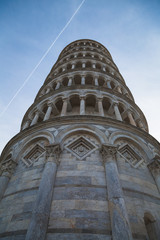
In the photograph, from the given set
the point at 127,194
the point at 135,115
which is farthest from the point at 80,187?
the point at 135,115

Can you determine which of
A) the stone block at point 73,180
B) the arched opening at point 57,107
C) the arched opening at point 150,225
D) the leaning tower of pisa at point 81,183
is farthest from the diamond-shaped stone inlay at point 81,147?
the arched opening at point 57,107

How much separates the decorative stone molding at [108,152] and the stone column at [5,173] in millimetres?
4670

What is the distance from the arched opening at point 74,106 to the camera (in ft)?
41.1

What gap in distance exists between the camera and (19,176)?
7.43m

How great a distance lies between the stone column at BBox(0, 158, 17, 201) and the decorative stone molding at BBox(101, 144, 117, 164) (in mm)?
4670

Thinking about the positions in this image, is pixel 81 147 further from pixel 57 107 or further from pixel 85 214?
pixel 57 107

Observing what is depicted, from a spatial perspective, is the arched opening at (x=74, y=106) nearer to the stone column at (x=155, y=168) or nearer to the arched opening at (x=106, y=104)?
the arched opening at (x=106, y=104)

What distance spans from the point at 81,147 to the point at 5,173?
157 inches

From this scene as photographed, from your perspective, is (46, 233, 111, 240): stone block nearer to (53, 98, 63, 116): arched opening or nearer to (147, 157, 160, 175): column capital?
(147, 157, 160, 175): column capital

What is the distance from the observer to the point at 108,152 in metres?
7.24

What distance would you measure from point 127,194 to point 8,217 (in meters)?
4.52

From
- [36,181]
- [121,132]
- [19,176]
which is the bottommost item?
[36,181]

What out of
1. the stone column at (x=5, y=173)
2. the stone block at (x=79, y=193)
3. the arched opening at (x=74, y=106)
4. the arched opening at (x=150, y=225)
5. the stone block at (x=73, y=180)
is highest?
the arched opening at (x=74, y=106)

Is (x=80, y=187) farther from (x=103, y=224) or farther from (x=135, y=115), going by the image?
(x=135, y=115)
